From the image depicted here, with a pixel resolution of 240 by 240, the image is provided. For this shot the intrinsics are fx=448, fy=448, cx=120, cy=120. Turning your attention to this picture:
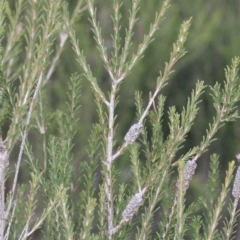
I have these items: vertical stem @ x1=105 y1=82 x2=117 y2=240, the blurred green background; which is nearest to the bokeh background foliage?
the blurred green background

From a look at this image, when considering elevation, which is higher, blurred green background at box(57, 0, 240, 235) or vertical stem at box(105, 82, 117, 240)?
blurred green background at box(57, 0, 240, 235)

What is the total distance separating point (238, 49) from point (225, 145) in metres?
0.67

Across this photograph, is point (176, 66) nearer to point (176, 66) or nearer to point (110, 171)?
point (176, 66)

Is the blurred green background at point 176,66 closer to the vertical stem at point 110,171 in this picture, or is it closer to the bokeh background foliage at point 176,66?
the bokeh background foliage at point 176,66

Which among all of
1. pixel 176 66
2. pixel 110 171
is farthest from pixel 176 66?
pixel 110 171

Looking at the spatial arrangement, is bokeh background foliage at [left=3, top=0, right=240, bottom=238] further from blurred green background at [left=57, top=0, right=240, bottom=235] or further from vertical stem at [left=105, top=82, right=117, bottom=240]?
vertical stem at [left=105, top=82, right=117, bottom=240]

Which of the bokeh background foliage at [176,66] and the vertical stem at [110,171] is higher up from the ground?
the bokeh background foliage at [176,66]

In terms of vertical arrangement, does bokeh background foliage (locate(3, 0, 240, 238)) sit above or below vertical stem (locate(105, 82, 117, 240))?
above

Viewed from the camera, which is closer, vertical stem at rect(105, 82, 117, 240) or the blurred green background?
vertical stem at rect(105, 82, 117, 240)

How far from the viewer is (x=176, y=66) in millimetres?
3084

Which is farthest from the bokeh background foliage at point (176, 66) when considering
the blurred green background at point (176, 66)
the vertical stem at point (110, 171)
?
the vertical stem at point (110, 171)

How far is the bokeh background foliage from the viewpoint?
2861 mm

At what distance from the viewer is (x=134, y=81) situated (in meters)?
2.88

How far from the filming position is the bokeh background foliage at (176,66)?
2861 millimetres
